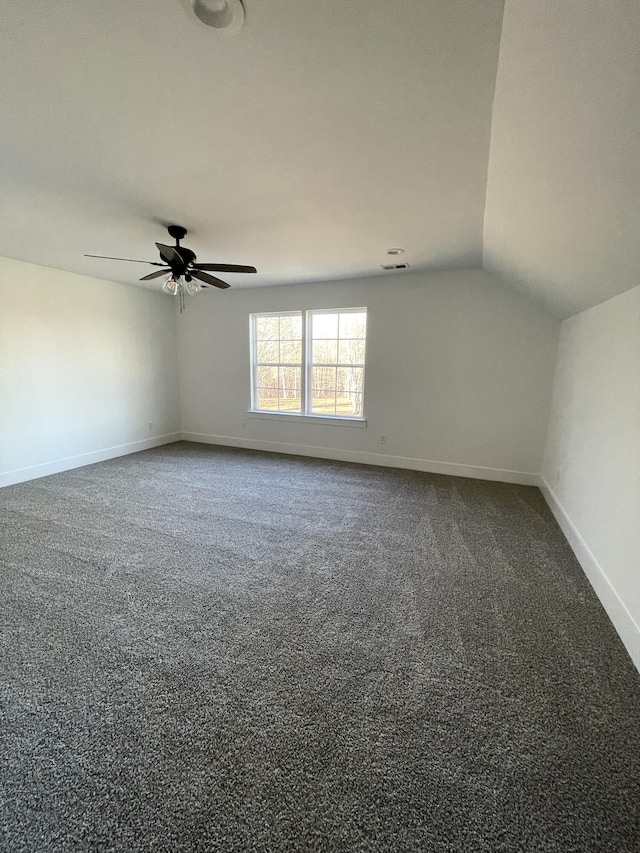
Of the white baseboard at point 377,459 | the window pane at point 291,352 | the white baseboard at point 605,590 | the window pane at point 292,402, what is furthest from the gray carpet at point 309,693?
the window pane at point 291,352

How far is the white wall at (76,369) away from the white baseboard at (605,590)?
5814mm

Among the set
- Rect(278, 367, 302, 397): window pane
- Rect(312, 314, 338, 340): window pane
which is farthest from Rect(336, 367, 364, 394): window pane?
Rect(278, 367, 302, 397): window pane

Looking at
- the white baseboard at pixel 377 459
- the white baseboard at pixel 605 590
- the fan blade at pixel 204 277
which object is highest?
the fan blade at pixel 204 277

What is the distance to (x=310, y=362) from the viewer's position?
211 inches

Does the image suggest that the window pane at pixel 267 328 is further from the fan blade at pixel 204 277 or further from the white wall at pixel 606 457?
the white wall at pixel 606 457

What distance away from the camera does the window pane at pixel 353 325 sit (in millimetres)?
4969

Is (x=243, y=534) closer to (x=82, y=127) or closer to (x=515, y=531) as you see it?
(x=515, y=531)

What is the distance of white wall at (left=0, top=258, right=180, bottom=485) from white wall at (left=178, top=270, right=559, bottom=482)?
1.34 m

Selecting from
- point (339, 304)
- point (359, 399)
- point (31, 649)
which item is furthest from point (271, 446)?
point (31, 649)

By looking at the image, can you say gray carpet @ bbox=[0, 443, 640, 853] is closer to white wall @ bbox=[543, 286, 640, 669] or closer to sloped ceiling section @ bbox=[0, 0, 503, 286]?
white wall @ bbox=[543, 286, 640, 669]

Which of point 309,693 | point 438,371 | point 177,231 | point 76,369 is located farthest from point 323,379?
point 309,693

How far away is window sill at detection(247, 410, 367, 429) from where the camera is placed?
16.7 feet

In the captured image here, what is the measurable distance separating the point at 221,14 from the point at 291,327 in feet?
14.0

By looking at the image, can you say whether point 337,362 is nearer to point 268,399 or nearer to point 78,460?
point 268,399
